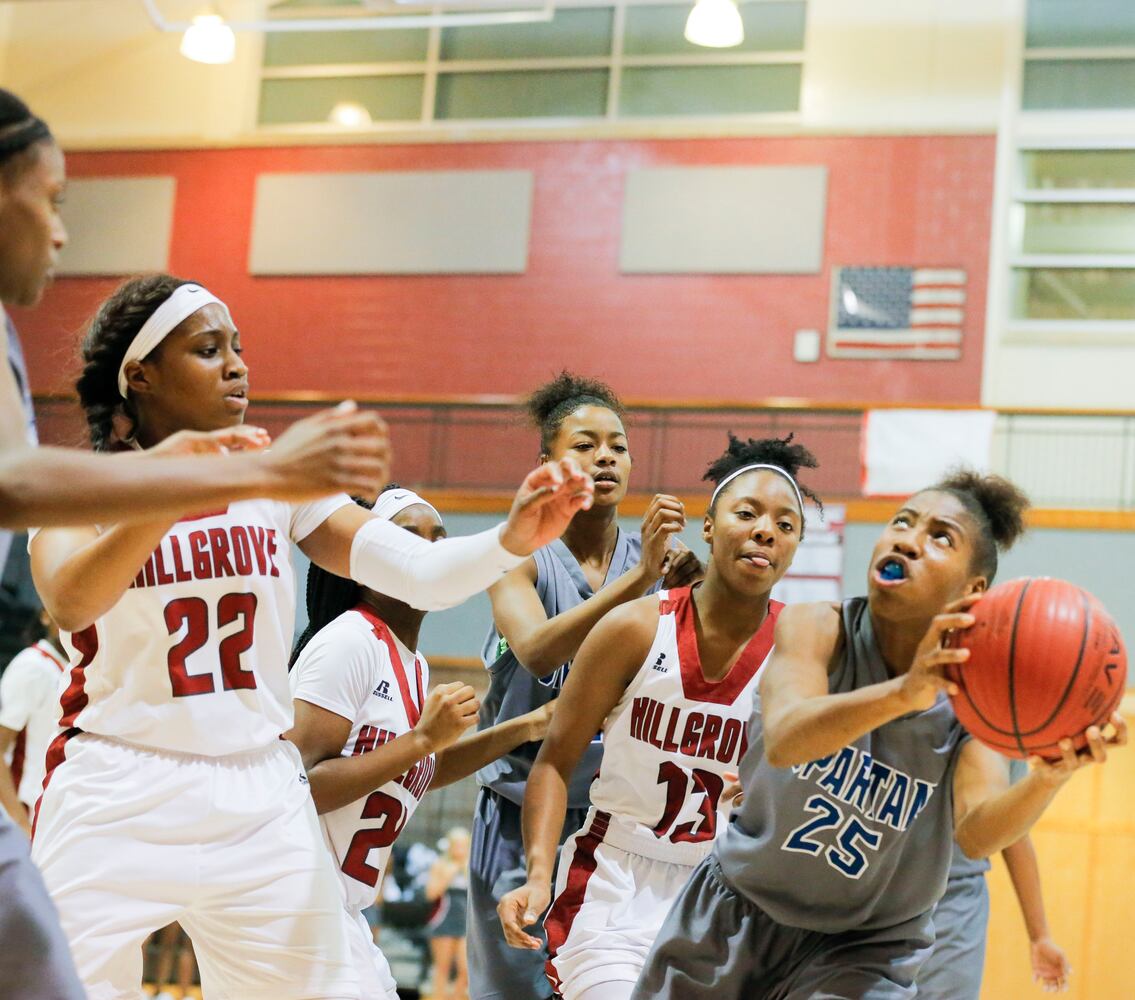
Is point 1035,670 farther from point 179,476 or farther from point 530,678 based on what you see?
point 530,678

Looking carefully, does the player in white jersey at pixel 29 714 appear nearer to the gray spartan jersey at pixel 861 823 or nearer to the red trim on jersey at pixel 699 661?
the red trim on jersey at pixel 699 661

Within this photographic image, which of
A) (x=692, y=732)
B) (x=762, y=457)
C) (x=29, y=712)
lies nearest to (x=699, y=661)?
(x=692, y=732)

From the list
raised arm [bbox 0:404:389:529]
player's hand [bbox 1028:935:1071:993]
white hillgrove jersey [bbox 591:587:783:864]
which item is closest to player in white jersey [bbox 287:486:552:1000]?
white hillgrove jersey [bbox 591:587:783:864]

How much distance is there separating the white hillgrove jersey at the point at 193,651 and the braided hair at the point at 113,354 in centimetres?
37

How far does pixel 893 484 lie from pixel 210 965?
10478 mm

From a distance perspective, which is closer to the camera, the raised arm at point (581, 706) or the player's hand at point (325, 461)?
the player's hand at point (325, 461)

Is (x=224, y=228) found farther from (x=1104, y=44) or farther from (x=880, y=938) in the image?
(x=880, y=938)

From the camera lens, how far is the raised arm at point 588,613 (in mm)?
4105

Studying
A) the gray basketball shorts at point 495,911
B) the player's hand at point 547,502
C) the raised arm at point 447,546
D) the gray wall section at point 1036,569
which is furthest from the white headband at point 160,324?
the gray wall section at point 1036,569

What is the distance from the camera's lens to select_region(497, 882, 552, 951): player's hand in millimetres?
3438

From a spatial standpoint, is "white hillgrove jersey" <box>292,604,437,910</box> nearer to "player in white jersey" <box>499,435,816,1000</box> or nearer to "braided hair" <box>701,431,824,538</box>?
"player in white jersey" <box>499,435,816,1000</box>

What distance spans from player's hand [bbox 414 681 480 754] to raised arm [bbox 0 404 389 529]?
4.64 ft

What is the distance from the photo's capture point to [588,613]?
13.6ft

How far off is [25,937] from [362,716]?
169cm
